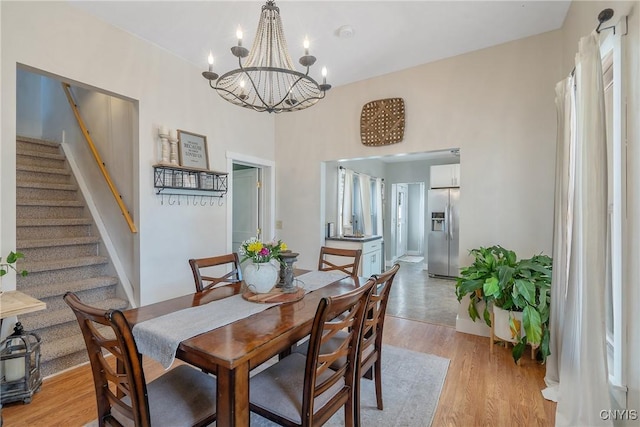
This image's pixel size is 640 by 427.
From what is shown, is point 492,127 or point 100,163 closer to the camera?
point 492,127

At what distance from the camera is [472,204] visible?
3164 mm

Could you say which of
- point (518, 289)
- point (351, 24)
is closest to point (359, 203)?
point (351, 24)

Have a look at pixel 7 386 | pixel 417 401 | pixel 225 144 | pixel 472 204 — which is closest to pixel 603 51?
pixel 472 204

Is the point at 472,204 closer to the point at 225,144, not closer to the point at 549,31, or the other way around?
the point at 549,31

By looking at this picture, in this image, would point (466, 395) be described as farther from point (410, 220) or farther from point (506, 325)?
point (410, 220)

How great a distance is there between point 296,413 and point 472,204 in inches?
106

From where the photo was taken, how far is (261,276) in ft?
6.05

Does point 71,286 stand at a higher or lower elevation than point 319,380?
higher

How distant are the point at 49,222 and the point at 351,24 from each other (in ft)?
11.7

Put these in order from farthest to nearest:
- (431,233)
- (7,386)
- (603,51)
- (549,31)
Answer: (431,233) < (549,31) < (7,386) < (603,51)

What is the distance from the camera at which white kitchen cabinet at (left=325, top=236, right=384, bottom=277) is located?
442cm

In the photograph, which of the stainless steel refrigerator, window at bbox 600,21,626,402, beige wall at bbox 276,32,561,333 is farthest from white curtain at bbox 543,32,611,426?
the stainless steel refrigerator

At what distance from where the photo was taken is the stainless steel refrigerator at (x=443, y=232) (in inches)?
227

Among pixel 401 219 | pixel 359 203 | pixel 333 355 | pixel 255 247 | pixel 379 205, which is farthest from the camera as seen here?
pixel 401 219
